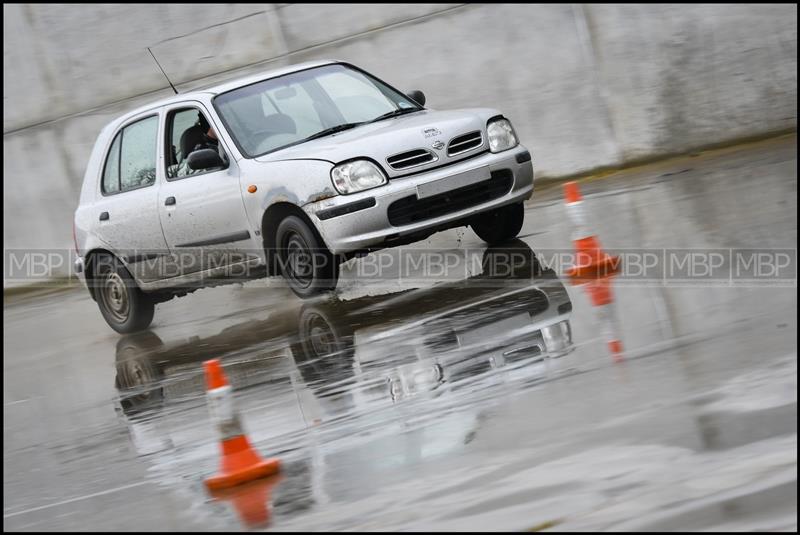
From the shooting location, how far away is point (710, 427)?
4.55 meters

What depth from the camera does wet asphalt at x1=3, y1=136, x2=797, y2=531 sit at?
4324 millimetres

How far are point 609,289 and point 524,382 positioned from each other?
203 centimetres

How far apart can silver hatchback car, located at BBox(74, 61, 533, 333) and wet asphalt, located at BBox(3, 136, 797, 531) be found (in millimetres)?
438

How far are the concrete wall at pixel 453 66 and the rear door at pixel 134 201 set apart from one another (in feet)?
16.2

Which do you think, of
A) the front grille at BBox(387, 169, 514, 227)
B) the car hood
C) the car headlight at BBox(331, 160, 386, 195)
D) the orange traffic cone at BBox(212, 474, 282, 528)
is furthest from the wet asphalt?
the car hood

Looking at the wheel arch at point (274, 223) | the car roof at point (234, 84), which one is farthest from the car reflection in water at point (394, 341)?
the car roof at point (234, 84)

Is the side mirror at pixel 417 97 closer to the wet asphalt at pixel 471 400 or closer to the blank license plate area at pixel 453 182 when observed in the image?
the wet asphalt at pixel 471 400

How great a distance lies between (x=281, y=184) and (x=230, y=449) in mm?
3854

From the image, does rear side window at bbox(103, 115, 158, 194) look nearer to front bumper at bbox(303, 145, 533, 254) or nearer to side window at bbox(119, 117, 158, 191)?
side window at bbox(119, 117, 158, 191)

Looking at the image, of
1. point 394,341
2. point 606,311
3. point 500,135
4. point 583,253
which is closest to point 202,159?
point 500,135

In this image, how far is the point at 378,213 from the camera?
Answer: 345 inches

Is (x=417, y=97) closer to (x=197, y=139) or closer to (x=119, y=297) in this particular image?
(x=197, y=139)

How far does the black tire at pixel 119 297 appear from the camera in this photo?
1057 centimetres

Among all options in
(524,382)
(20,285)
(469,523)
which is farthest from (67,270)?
(469,523)
